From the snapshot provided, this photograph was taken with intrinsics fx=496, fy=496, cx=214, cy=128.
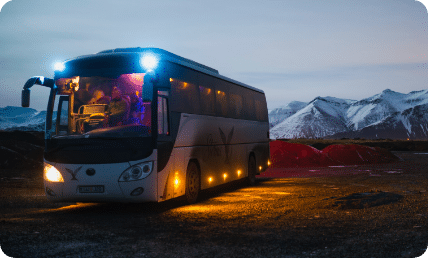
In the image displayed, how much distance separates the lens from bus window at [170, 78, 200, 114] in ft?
37.4

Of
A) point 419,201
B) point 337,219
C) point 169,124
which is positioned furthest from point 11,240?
point 419,201

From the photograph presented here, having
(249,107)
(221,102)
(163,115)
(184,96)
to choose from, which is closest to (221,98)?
(221,102)

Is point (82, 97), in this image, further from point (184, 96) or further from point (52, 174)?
point (184, 96)

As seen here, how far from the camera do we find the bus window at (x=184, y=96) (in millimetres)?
11391

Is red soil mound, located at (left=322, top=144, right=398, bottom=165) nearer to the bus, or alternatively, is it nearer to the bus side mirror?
the bus

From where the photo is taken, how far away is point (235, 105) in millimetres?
15914

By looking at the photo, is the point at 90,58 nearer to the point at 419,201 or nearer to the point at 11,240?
the point at 11,240

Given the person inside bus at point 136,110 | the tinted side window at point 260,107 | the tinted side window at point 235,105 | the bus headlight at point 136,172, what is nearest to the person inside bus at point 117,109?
the person inside bus at point 136,110

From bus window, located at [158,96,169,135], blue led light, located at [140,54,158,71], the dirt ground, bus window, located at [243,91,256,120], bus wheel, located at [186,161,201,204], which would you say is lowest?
the dirt ground

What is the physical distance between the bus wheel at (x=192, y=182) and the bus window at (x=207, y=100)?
1585 mm

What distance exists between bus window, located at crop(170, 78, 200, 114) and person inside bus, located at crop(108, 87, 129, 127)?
1.22 metres

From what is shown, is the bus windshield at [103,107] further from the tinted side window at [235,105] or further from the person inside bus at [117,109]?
the tinted side window at [235,105]

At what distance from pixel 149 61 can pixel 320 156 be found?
75.9ft

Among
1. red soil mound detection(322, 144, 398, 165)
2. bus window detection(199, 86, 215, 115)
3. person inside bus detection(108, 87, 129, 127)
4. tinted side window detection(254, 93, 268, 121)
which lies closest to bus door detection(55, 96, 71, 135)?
person inside bus detection(108, 87, 129, 127)
